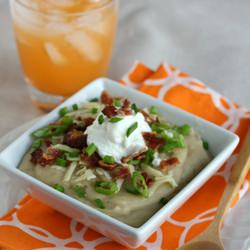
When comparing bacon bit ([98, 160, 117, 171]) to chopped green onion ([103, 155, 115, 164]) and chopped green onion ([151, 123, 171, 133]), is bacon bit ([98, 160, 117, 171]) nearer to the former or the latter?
chopped green onion ([103, 155, 115, 164])

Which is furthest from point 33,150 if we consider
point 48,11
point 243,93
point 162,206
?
point 243,93

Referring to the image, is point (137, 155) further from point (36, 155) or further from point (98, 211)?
point (36, 155)

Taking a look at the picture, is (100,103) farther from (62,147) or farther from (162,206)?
(162,206)

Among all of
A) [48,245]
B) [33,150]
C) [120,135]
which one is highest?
[120,135]

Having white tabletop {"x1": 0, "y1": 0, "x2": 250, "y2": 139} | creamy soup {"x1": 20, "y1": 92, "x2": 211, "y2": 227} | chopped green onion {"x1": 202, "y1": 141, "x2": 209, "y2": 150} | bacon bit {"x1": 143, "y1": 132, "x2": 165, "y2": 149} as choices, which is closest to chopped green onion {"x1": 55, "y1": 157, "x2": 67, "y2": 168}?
creamy soup {"x1": 20, "y1": 92, "x2": 211, "y2": 227}

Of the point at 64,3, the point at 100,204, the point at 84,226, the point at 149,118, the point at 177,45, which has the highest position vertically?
the point at 64,3

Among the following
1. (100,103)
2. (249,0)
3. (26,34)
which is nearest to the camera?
(100,103)

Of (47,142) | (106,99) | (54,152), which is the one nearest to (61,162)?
(54,152)
